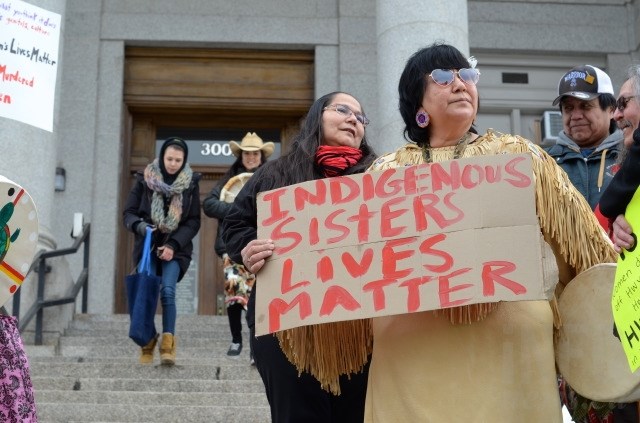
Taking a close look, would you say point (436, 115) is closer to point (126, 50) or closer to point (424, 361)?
point (424, 361)

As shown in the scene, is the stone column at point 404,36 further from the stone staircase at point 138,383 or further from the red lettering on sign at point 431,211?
the red lettering on sign at point 431,211

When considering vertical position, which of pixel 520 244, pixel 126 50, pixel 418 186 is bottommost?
pixel 520 244

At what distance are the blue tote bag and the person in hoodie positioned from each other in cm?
365

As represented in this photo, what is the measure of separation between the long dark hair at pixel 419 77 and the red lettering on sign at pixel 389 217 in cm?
40

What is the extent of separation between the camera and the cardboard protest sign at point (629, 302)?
309 cm

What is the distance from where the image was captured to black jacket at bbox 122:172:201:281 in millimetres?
8297

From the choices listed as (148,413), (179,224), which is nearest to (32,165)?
(179,224)

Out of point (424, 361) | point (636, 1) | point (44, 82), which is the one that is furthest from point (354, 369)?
point (636, 1)

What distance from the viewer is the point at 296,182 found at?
4.26m

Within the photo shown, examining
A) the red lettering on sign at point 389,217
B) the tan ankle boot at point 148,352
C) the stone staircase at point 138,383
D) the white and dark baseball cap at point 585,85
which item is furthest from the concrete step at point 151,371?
the red lettering on sign at point 389,217

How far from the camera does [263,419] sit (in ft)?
22.7

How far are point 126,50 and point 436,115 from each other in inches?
406

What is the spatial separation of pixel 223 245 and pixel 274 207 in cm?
471

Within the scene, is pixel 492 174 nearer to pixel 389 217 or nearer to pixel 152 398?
pixel 389 217
